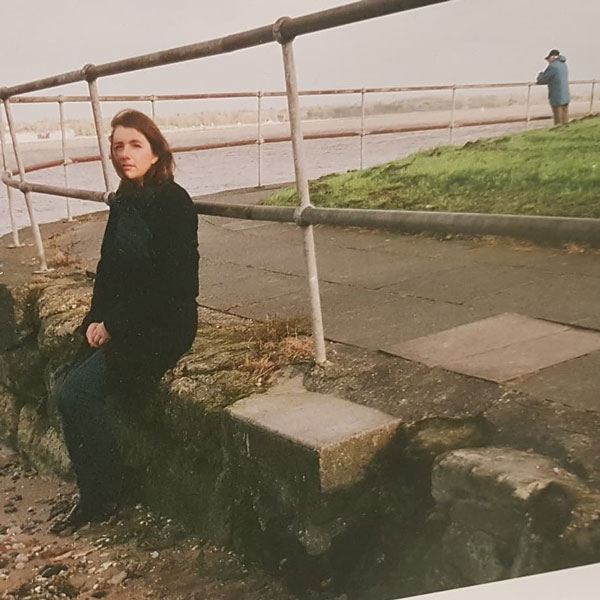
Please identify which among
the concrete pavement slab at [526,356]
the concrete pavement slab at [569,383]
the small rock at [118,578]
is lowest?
the small rock at [118,578]

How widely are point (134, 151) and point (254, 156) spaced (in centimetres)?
529

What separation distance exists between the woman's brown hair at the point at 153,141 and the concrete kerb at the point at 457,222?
218 mm

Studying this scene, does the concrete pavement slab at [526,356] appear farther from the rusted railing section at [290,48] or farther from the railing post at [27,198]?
the railing post at [27,198]

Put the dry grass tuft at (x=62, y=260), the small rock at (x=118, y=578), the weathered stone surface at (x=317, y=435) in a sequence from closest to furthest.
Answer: the weathered stone surface at (x=317, y=435) < the small rock at (x=118, y=578) < the dry grass tuft at (x=62, y=260)

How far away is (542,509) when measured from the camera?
1.39m

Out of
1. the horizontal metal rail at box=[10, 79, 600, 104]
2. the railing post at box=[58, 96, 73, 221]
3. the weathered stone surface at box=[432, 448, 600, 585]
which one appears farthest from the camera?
the railing post at box=[58, 96, 73, 221]

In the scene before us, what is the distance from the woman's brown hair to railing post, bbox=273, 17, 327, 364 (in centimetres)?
43

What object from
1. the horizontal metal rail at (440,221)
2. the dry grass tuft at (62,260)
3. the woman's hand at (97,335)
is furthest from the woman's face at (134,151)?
the dry grass tuft at (62,260)

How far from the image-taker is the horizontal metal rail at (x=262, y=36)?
1.74m

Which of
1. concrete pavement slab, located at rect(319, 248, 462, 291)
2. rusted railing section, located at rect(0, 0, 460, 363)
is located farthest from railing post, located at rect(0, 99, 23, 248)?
concrete pavement slab, located at rect(319, 248, 462, 291)

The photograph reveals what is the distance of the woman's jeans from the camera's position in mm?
2432

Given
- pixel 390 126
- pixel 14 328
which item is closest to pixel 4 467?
pixel 14 328

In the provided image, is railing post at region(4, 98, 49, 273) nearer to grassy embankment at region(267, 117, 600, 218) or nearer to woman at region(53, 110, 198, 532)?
woman at region(53, 110, 198, 532)

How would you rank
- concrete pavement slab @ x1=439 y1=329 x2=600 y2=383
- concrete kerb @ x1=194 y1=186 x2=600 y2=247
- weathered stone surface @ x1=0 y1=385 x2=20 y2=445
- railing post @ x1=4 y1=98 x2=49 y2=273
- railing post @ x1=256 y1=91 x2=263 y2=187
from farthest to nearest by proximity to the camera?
railing post @ x1=256 y1=91 x2=263 y2=187 < railing post @ x1=4 y1=98 x2=49 y2=273 < weathered stone surface @ x1=0 y1=385 x2=20 y2=445 < concrete pavement slab @ x1=439 y1=329 x2=600 y2=383 < concrete kerb @ x1=194 y1=186 x2=600 y2=247
